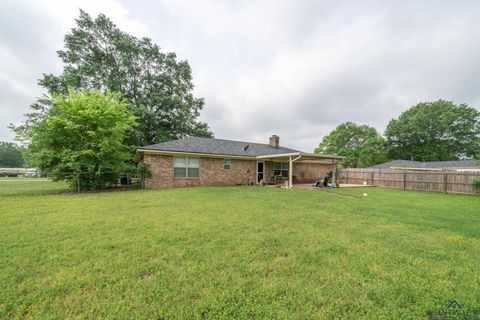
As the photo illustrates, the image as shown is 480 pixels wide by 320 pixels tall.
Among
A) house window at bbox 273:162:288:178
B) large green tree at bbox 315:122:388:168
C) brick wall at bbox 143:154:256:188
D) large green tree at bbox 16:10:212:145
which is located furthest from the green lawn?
large green tree at bbox 315:122:388:168

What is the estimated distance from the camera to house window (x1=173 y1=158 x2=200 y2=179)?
44.0 ft

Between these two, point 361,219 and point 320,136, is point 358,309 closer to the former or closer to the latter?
point 361,219

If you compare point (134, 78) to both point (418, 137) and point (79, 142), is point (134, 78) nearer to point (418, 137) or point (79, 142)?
point (79, 142)

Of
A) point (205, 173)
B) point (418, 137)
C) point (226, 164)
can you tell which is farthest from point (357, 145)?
point (205, 173)

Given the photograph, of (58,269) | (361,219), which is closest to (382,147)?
(361,219)

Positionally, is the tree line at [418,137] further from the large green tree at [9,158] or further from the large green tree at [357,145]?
the large green tree at [9,158]

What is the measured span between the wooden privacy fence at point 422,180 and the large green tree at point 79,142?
753 inches

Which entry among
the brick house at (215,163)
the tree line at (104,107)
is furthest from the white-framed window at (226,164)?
the tree line at (104,107)

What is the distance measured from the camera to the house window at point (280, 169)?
1736 cm

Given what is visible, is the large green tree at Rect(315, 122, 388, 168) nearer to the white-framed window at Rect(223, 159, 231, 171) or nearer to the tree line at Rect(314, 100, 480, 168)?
the tree line at Rect(314, 100, 480, 168)

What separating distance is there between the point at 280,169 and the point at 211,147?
6600 millimetres

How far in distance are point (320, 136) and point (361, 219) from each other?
133ft

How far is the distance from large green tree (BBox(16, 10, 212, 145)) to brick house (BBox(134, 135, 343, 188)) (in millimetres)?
7014

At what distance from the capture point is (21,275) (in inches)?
96.2
